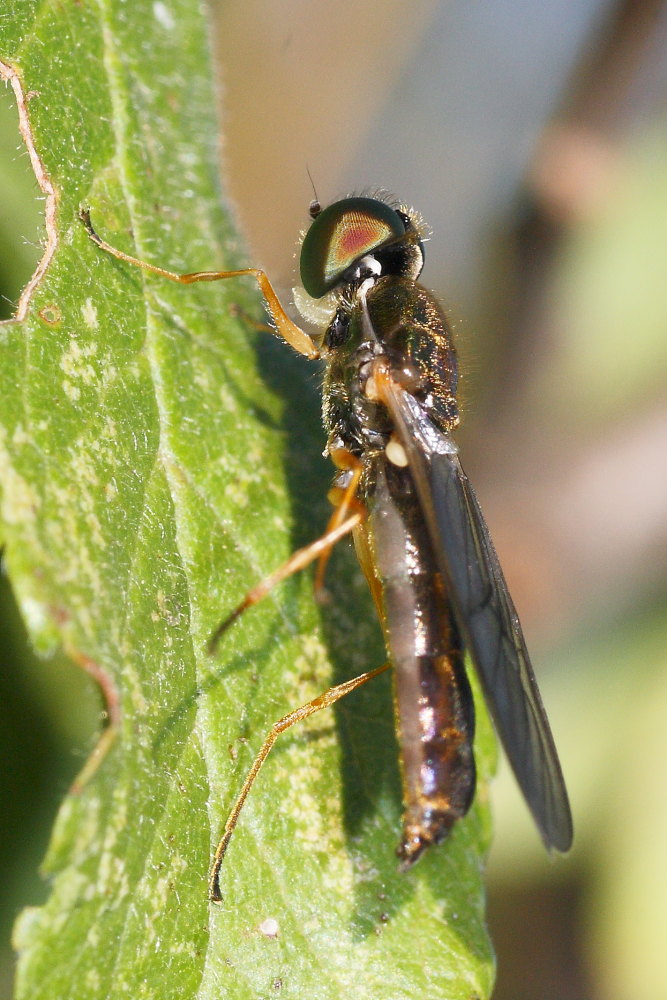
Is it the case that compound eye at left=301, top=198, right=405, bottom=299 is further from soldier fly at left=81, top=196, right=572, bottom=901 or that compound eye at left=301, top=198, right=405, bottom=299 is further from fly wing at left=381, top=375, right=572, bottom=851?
fly wing at left=381, top=375, right=572, bottom=851

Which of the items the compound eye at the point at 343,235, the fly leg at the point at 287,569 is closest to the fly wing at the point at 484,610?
the fly leg at the point at 287,569

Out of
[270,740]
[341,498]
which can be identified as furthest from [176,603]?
[341,498]

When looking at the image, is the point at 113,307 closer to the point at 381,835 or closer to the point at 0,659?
the point at 0,659

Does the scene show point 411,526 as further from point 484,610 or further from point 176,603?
point 176,603

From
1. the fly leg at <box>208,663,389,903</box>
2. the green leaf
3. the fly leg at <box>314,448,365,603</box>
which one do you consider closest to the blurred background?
the fly leg at <box>314,448,365,603</box>

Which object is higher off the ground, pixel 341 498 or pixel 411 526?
pixel 341 498

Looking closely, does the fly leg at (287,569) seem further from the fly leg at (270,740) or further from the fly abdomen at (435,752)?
the fly abdomen at (435,752)

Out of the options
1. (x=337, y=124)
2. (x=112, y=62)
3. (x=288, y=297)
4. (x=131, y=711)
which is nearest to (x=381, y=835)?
(x=131, y=711)
